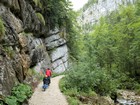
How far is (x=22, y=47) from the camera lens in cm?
1697

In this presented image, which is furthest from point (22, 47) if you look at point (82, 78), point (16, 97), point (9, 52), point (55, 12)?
point (55, 12)

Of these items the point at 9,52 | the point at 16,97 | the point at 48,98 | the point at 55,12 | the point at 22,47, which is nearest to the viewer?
the point at 16,97

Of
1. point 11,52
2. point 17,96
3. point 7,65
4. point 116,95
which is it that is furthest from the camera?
point 116,95

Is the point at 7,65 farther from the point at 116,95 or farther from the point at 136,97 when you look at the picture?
the point at 136,97

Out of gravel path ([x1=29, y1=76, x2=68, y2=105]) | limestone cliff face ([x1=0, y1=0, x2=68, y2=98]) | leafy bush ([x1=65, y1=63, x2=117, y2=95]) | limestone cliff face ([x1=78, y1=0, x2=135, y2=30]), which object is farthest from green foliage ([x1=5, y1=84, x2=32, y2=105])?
limestone cliff face ([x1=78, y1=0, x2=135, y2=30])

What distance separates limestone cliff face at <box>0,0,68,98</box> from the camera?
11656 mm

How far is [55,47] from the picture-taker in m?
33.7

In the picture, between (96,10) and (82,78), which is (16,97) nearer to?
(82,78)

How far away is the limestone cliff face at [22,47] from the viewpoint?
1166 centimetres

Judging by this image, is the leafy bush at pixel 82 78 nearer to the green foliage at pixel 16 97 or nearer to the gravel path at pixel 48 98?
the gravel path at pixel 48 98

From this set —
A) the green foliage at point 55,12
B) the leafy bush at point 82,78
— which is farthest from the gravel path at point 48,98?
the green foliage at point 55,12

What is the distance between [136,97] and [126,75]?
7.16 m

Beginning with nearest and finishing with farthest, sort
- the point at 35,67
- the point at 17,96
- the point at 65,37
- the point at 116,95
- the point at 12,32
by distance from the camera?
the point at 17,96, the point at 12,32, the point at 116,95, the point at 35,67, the point at 65,37

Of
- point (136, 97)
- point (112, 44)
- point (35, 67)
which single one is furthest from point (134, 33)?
point (35, 67)
